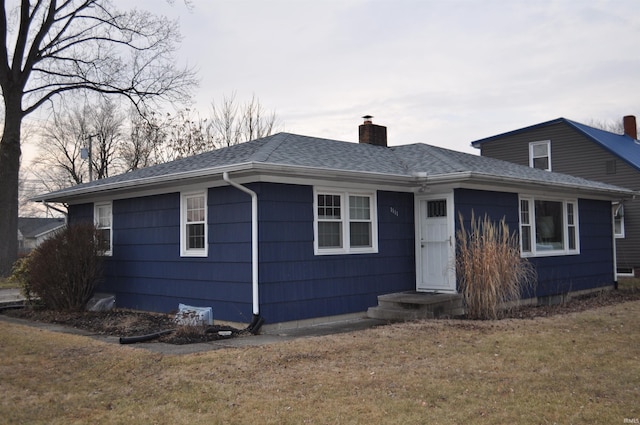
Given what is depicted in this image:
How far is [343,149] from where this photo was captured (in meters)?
12.9

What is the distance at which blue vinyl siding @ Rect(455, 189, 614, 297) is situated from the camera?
474 inches

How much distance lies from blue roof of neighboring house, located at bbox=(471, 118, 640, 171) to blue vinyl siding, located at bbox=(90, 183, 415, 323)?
12361 mm

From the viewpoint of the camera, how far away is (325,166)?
10.2 metres

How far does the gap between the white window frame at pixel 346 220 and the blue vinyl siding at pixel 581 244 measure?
1.62m

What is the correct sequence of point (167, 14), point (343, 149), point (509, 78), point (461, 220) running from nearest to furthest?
1. point (461, 220)
2. point (343, 149)
3. point (509, 78)
4. point (167, 14)

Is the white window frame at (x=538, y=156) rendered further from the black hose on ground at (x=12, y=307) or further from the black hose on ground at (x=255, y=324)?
the black hose on ground at (x=12, y=307)

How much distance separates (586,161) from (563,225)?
28.0 feet

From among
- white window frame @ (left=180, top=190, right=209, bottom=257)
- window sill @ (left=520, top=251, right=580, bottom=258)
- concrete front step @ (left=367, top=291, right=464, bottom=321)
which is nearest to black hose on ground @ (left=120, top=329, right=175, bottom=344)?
white window frame @ (left=180, top=190, right=209, bottom=257)

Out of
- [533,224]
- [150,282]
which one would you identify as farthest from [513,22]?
[150,282]

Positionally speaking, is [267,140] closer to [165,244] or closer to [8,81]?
[165,244]

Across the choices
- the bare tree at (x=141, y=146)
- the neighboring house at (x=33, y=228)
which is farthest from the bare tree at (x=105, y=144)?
the neighboring house at (x=33, y=228)

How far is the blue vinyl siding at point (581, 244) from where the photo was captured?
39.5 feet

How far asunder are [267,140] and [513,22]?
579 cm

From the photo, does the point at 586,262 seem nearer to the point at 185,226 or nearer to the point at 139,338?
the point at 185,226
